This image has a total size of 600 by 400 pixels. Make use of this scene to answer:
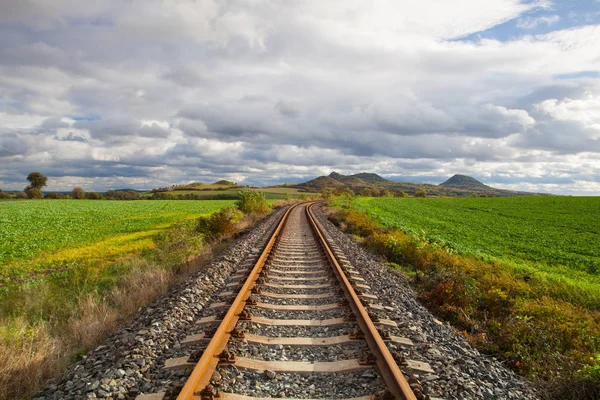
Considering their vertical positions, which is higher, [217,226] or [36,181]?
Answer: [36,181]

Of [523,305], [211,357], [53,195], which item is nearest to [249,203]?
[523,305]

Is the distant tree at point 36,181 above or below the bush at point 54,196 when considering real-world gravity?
above

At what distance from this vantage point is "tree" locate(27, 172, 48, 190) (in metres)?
105

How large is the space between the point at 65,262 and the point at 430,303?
1309 cm

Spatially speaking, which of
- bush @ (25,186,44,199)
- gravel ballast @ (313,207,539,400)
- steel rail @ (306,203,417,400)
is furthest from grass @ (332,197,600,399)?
bush @ (25,186,44,199)

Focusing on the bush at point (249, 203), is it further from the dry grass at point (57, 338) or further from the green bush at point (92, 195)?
the green bush at point (92, 195)

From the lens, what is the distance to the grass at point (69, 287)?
161 inches

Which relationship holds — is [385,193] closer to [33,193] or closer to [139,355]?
[33,193]

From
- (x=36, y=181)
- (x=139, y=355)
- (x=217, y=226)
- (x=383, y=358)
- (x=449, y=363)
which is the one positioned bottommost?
(x=449, y=363)

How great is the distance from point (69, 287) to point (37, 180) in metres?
121

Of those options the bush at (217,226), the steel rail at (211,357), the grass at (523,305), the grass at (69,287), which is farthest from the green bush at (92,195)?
the steel rail at (211,357)

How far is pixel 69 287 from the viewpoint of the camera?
9602mm

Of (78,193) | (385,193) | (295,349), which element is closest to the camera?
(295,349)

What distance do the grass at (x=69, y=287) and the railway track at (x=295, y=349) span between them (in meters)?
1.57
